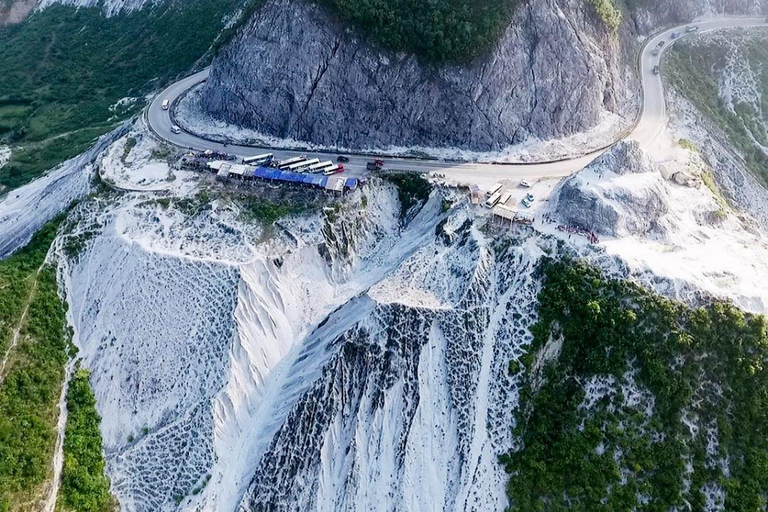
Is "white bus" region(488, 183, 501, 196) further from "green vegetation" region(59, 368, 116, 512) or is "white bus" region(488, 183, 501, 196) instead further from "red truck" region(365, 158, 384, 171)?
"green vegetation" region(59, 368, 116, 512)

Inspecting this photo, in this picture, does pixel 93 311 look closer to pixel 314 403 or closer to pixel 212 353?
pixel 212 353

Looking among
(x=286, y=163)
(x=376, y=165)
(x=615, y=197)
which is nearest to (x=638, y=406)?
(x=615, y=197)

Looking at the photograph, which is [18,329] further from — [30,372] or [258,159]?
[258,159]

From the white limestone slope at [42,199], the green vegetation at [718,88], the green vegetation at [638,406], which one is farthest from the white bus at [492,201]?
the white limestone slope at [42,199]

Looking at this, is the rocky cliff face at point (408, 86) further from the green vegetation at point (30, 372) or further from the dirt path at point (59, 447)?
the dirt path at point (59, 447)

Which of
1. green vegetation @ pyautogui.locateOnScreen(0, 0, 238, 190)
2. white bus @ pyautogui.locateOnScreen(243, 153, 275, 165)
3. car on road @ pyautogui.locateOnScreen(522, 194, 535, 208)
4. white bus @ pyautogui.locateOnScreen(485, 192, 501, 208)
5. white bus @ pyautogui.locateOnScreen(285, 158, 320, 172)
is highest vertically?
green vegetation @ pyautogui.locateOnScreen(0, 0, 238, 190)

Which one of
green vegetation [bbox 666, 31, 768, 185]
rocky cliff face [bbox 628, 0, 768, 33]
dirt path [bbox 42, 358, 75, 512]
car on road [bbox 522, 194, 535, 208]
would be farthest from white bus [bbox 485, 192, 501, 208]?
rocky cliff face [bbox 628, 0, 768, 33]
